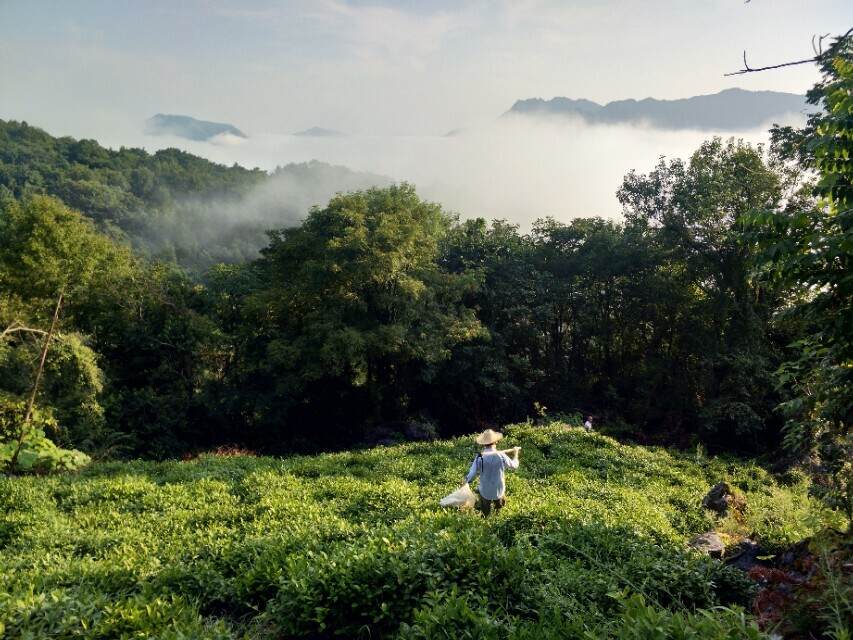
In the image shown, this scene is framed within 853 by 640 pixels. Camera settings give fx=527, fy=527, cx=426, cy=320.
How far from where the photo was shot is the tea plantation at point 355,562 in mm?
4633

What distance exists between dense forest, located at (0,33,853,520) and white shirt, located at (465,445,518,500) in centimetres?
1342

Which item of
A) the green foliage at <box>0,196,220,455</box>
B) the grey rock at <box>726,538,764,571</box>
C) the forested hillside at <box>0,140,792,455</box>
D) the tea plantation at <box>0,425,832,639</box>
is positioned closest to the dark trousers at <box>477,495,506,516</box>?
the tea plantation at <box>0,425,832,639</box>

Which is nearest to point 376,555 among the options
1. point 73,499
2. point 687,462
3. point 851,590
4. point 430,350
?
point 851,590

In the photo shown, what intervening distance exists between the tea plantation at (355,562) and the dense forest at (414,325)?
32.2 ft

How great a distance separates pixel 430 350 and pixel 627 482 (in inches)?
455

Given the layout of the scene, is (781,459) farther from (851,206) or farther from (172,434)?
(172,434)

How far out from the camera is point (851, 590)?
12.2 ft

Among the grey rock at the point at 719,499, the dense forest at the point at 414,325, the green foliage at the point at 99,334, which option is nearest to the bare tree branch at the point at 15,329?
the green foliage at the point at 99,334

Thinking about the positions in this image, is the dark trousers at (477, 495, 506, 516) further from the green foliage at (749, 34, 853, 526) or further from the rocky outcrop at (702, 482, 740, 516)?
the rocky outcrop at (702, 482, 740, 516)

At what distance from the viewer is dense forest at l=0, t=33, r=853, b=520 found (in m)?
21.6

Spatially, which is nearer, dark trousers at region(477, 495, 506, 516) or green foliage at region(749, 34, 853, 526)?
green foliage at region(749, 34, 853, 526)

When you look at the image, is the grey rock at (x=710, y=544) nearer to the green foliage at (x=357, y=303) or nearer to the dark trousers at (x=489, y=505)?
the dark trousers at (x=489, y=505)

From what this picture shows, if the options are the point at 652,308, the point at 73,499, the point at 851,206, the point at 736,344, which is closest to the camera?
the point at 851,206

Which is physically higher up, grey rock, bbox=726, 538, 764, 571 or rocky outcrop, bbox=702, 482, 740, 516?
Answer: grey rock, bbox=726, 538, 764, 571
